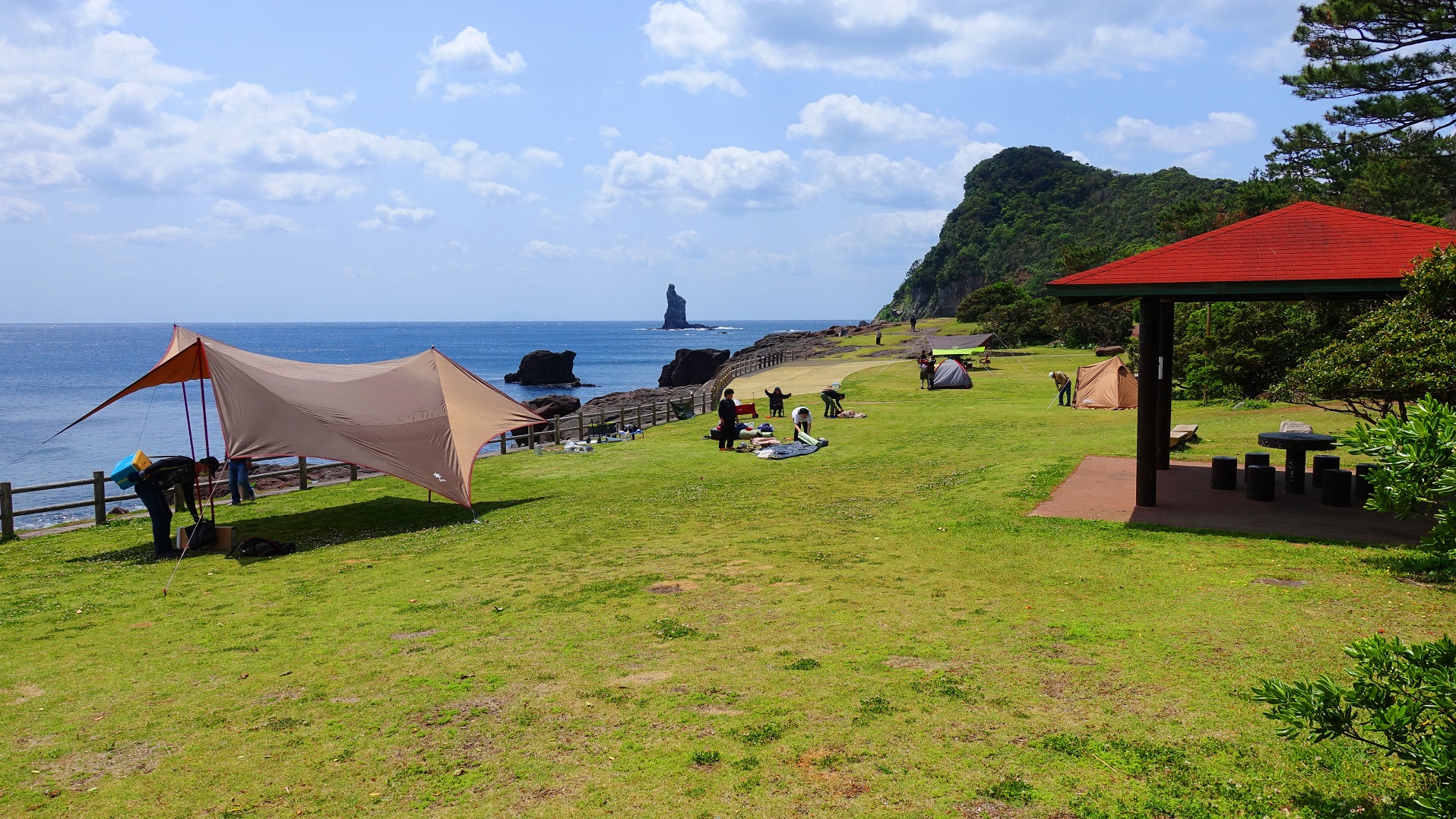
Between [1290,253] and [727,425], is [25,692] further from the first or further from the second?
[727,425]

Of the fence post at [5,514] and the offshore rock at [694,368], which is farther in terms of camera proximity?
the offshore rock at [694,368]

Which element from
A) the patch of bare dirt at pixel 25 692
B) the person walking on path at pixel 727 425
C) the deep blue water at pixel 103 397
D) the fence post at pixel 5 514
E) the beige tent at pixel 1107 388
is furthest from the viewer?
the deep blue water at pixel 103 397

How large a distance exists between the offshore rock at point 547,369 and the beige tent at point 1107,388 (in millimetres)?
71027

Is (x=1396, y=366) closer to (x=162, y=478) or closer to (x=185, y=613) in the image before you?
(x=185, y=613)

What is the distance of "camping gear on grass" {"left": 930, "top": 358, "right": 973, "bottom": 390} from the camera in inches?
1371

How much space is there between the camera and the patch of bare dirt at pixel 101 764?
5668 mm

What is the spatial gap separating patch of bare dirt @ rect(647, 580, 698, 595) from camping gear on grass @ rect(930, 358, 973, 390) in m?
26.7

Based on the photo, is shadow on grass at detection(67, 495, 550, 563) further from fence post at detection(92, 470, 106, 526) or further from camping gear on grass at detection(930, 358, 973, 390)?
camping gear on grass at detection(930, 358, 973, 390)

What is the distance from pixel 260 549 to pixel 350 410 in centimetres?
283

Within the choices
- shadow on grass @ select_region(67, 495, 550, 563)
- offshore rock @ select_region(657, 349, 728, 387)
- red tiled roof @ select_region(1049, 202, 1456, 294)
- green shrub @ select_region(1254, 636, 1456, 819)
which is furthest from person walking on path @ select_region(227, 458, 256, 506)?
offshore rock @ select_region(657, 349, 728, 387)

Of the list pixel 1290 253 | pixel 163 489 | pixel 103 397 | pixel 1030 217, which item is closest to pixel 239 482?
pixel 163 489

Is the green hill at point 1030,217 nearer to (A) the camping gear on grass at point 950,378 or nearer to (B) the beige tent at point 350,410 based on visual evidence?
(A) the camping gear on grass at point 950,378

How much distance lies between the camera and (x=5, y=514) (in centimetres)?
1333

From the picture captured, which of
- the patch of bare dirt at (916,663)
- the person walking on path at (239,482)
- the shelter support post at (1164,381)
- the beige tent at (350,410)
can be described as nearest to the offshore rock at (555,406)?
the person walking on path at (239,482)
